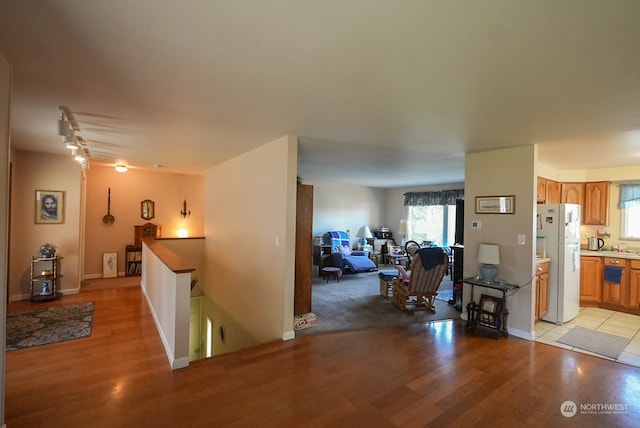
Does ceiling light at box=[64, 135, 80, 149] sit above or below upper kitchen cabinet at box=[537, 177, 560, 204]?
above

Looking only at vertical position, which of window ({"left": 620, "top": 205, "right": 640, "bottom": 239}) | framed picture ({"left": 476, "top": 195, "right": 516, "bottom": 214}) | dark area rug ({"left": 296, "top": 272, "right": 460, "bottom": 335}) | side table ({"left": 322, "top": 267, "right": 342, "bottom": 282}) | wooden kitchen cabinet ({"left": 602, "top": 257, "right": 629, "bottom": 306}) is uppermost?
framed picture ({"left": 476, "top": 195, "right": 516, "bottom": 214})

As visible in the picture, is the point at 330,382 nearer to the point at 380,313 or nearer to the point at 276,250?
the point at 276,250

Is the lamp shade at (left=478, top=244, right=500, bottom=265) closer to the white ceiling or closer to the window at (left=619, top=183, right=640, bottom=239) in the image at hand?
the white ceiling

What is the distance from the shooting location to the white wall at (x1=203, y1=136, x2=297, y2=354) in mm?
3566

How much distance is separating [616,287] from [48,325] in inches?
326

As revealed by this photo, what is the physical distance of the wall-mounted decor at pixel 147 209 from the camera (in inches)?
271

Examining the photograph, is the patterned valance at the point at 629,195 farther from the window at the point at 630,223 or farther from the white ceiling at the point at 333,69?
the white ceiling at the point at 333,69

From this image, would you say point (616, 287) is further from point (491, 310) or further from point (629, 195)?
point (491, 310)

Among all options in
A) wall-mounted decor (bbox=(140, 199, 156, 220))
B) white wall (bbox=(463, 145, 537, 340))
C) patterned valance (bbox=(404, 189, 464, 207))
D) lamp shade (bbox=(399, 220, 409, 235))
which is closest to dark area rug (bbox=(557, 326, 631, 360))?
white wall (bbox=(463, 145, 537, 340))

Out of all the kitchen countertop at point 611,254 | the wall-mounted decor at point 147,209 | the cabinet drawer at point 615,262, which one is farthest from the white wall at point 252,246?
the cabinet drawer at point 615,262

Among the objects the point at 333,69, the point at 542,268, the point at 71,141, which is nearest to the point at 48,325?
the point at 71,141

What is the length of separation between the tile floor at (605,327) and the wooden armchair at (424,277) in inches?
55.8

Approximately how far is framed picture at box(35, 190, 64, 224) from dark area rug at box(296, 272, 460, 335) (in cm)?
465

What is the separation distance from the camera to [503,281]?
391cm
